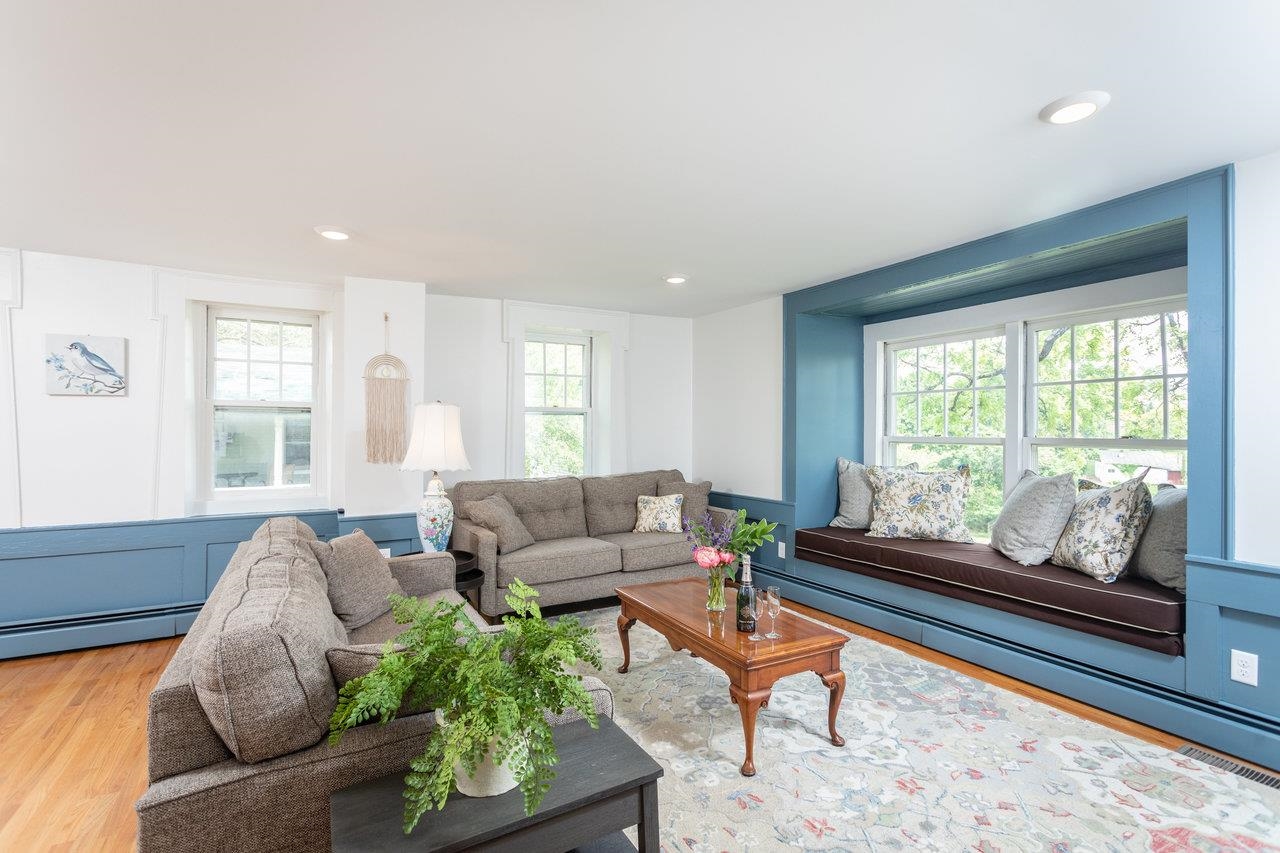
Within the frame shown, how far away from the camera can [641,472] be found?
5.26 meters

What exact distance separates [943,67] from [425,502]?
128 inches

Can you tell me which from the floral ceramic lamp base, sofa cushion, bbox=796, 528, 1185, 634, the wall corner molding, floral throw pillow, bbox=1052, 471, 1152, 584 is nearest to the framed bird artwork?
the wall corner molding

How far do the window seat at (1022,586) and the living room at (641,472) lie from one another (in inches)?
0.9

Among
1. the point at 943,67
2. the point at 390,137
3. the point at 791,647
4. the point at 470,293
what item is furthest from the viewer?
the point at 470,293

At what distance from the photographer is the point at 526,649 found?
1259 millimetres

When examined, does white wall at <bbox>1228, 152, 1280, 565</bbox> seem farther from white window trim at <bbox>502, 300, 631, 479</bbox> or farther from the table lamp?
white window trim at <bbox>502, 300, 631, 479</bbox>

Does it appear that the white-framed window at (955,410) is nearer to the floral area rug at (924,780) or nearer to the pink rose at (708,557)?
the floral area rug at (924,780)

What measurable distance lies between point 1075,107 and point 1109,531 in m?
2.06

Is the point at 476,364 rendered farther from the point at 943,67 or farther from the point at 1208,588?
the point at 1208,588

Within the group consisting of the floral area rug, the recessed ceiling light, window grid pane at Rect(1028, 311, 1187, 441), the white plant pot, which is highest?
the recessed ceiling light

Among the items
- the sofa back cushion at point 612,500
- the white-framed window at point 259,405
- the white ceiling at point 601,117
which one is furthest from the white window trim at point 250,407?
the sofa back cushion at point 612,500

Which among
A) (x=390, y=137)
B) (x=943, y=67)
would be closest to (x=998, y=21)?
(x=943, y=67)

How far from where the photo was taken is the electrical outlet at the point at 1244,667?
7.61ft

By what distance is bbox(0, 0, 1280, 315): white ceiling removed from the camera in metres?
1.53
